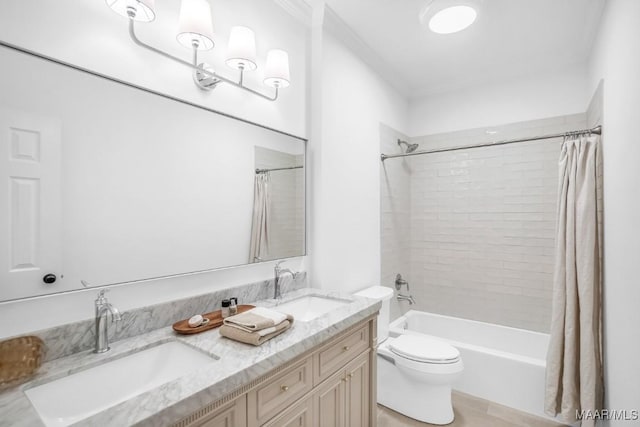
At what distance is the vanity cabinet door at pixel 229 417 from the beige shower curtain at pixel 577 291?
82.9 inches

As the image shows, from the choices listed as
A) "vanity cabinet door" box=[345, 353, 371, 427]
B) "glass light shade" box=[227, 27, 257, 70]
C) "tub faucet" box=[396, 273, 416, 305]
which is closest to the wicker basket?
"vanity cabinet door" box=[345, 353, 371, 427]

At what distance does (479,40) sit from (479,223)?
165 centimetres

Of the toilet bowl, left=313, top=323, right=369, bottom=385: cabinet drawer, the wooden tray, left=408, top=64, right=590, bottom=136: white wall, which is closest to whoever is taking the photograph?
the wooden tray

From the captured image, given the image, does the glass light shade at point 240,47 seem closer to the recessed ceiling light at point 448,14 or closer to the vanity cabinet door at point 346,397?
the recessed ceiling light at point 448,14

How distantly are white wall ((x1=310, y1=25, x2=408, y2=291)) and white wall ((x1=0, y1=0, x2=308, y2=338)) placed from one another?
0.26 m

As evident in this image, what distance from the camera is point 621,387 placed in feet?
5.18

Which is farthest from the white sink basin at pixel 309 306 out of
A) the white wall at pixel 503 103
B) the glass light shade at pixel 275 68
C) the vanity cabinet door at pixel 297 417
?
the white wall at pixel 503 103

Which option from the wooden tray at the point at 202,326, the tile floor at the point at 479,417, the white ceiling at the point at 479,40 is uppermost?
the white ceiling at the point at 479,40

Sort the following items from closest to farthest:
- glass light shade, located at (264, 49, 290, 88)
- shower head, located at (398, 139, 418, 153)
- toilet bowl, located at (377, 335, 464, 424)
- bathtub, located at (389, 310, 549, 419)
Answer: glass light shade, located at (264, 49, 290, 88) < toilet bowl, located at (377, 335, 464, 424) < bathtub, located at (389, 310, 549, 419) < shower head, located at (398, 139, 418, 153)

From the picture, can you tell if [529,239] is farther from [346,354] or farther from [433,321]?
[346,354]

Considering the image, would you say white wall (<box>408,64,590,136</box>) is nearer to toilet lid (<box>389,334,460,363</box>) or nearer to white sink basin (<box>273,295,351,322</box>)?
toilet lid (<box>389,334,460,363</box>)

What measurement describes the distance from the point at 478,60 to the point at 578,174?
53.9 inches

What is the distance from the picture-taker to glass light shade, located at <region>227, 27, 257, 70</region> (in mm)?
1565

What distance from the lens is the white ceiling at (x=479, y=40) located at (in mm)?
2150
